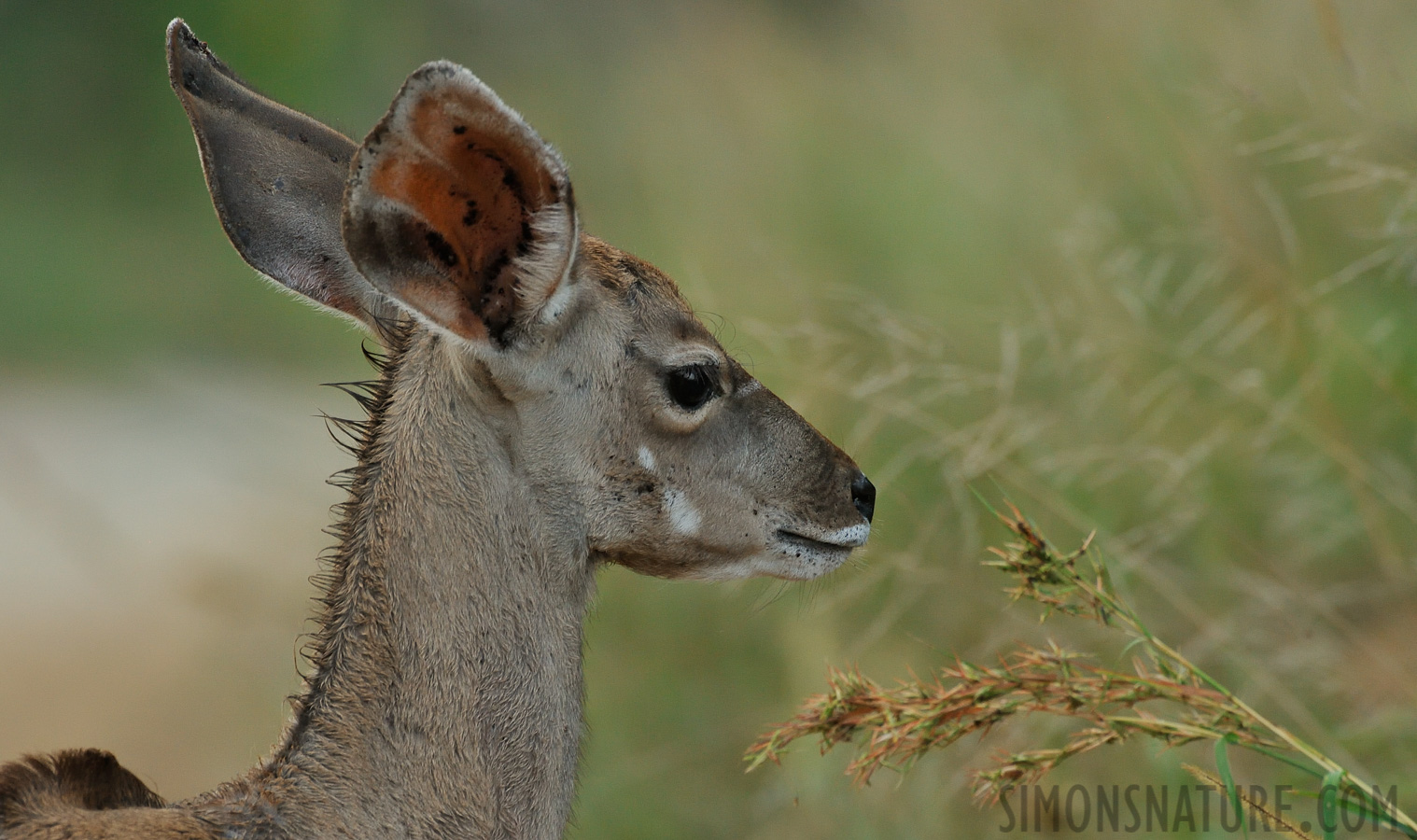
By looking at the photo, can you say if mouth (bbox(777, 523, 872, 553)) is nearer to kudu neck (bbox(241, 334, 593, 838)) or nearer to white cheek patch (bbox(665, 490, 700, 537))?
white cheek patch (bbox(665, 490, 700, 537))

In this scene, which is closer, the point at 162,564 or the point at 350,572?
the point at 350,572

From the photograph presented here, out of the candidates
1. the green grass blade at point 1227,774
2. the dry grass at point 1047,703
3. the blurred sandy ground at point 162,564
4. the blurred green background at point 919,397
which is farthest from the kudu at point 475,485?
the blurred sandy ground at point 162,564

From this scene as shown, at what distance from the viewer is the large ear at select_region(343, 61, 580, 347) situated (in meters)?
2.14

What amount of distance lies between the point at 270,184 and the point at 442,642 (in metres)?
1.03

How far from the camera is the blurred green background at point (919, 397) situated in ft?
13.0

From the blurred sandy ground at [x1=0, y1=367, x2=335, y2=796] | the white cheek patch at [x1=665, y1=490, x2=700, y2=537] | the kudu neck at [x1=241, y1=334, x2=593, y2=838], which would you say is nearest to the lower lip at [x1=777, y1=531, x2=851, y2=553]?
the white cheek patch at [x1=665, y1=490, x2=700, y2=537]

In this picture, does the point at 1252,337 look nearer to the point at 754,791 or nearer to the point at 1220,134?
the point at 1220,134

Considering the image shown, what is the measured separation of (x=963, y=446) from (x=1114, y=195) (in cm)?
136

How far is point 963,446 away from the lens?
4.11m

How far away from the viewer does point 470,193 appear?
2.33 meters

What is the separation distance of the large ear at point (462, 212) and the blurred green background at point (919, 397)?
38.6 inches

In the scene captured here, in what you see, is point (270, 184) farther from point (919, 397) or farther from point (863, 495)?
point (919, 397)

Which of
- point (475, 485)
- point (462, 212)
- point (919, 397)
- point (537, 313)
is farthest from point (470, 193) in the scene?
point (919, 397)

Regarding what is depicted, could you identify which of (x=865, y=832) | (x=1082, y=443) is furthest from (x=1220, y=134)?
(x=865, y=832)
